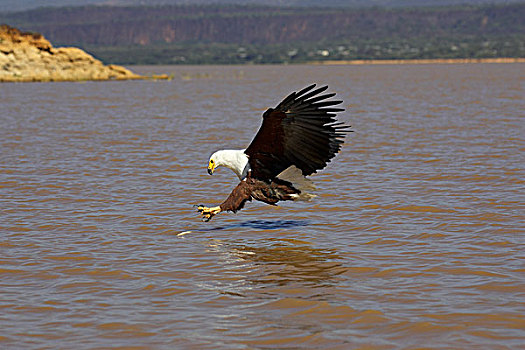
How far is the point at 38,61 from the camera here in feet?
220

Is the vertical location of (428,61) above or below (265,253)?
above

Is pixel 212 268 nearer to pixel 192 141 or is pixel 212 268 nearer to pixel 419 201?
pixel 419 201

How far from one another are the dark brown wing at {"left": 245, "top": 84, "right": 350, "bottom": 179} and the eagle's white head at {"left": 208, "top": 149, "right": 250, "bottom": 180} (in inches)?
3.1

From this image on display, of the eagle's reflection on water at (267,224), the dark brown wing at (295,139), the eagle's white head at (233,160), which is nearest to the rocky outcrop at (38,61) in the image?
the eagle's reflection on water at (267,224)

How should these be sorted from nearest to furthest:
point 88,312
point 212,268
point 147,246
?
point 88,312 → point 212,268 → point 147,246

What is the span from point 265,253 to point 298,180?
3.15 ft

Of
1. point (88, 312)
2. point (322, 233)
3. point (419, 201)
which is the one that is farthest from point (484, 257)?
point (88, 312)

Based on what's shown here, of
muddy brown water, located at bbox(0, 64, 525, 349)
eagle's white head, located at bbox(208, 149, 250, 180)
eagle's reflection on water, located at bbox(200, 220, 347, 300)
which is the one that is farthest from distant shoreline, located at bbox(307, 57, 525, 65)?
eagle's reflection on water, located at bbox(200, 220, 347, 300)

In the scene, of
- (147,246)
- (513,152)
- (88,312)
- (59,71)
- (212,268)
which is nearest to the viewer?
(88,312)

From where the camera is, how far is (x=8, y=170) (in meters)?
16.0

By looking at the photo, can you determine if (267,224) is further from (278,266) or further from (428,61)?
(428,61)

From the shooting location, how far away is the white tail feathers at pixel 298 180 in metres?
9.87

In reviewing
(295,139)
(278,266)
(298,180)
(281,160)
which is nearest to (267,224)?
(298,180)

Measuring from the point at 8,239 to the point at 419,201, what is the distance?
541cm
